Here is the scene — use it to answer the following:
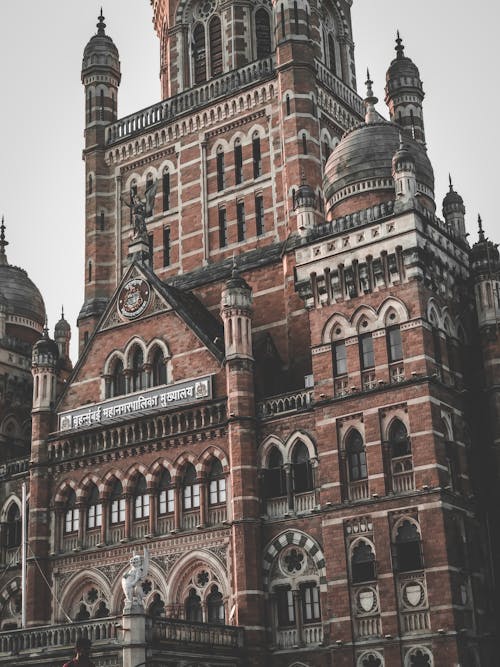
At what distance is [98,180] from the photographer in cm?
5409

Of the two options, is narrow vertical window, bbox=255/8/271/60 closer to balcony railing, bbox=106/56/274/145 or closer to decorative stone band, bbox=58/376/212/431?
balcony railing, bbox=106/56/274/145

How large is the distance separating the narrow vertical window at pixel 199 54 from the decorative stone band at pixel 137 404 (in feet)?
64.3

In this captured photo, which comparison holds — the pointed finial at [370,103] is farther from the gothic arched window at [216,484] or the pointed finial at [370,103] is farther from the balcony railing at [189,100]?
the gothic arched window at [216,484]

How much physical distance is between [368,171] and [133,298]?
10984mm

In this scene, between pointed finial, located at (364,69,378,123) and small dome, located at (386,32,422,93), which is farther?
small dome, located at (386,32,422,93)

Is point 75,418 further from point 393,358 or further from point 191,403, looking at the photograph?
point 393,358

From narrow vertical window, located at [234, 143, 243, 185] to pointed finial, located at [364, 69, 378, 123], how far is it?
681 cm

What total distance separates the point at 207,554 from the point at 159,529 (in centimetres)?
268

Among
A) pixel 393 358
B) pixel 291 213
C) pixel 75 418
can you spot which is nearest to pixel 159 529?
pixel 75 418

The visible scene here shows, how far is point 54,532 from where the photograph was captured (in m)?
43.2

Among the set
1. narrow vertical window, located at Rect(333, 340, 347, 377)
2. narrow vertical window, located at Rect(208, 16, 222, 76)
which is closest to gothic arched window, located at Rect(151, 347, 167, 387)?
narrow vertical window, located at Rect(333, 340, 347, 377)

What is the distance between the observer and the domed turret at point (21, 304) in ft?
182

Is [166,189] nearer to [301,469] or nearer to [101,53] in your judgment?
[101,53]

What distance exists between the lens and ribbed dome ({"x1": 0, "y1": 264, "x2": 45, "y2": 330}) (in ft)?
183
